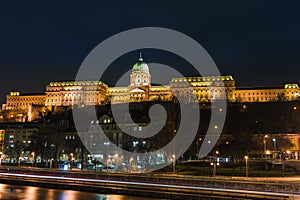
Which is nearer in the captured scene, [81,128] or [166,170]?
[166,170]

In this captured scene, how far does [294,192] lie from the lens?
24547mm

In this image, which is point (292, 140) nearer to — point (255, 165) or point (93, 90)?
point (255, 165)

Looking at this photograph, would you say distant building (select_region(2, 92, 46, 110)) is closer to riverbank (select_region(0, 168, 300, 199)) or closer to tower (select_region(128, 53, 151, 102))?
tower (select_region(128, 53, 151, 102))

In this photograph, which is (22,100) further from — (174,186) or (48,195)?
(174,186)

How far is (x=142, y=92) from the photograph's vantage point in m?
150

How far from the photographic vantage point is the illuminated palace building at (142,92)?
14900 cm

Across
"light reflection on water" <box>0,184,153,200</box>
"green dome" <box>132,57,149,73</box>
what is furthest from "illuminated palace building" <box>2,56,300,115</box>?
"light reflection on water" <box>0,184,153,200</box>

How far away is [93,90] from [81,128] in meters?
74.2

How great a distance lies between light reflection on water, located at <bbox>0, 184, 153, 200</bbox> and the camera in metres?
29.4

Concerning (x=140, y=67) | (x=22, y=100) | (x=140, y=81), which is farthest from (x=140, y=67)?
(x=22, y=100)

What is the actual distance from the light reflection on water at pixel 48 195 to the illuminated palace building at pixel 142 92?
108009 millimetres

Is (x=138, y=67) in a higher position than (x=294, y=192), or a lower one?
higher

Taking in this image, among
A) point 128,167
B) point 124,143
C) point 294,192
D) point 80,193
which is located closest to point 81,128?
point 124,143

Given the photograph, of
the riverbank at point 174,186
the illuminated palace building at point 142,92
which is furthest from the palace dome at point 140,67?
the riverbank at point 174,186
